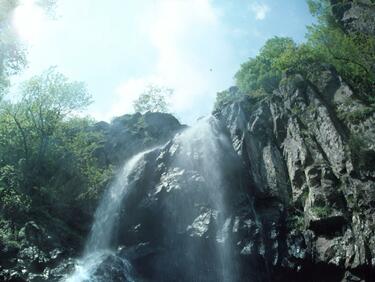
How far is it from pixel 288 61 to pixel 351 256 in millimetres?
20121

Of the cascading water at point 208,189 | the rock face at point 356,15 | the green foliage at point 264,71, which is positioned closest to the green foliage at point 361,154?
the cascading water at point 208,189

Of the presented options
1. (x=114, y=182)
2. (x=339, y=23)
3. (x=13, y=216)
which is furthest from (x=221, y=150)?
(x=339, y=23)

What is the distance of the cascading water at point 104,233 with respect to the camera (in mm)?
19969

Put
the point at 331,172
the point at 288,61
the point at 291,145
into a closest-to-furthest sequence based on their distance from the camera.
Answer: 1. the point at 331,172
2. the point at 291,145
3. the point at 288,61

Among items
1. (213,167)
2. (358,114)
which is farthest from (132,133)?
(358,114)

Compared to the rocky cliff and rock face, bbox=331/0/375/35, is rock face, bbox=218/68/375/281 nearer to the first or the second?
the rocky cliff

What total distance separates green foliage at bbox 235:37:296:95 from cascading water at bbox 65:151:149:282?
1792 centimetres

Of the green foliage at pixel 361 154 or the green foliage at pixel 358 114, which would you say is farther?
the green foliage at pixel 358 114

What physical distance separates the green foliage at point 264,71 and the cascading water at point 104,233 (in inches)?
705

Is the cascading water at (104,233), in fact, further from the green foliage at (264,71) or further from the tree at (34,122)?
the green foliage at (264,71)

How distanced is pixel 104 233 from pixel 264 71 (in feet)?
90.8

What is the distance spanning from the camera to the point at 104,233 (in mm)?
25734

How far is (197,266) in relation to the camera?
22.3 meters

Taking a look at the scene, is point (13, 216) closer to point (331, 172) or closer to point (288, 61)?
point (331, 172)
